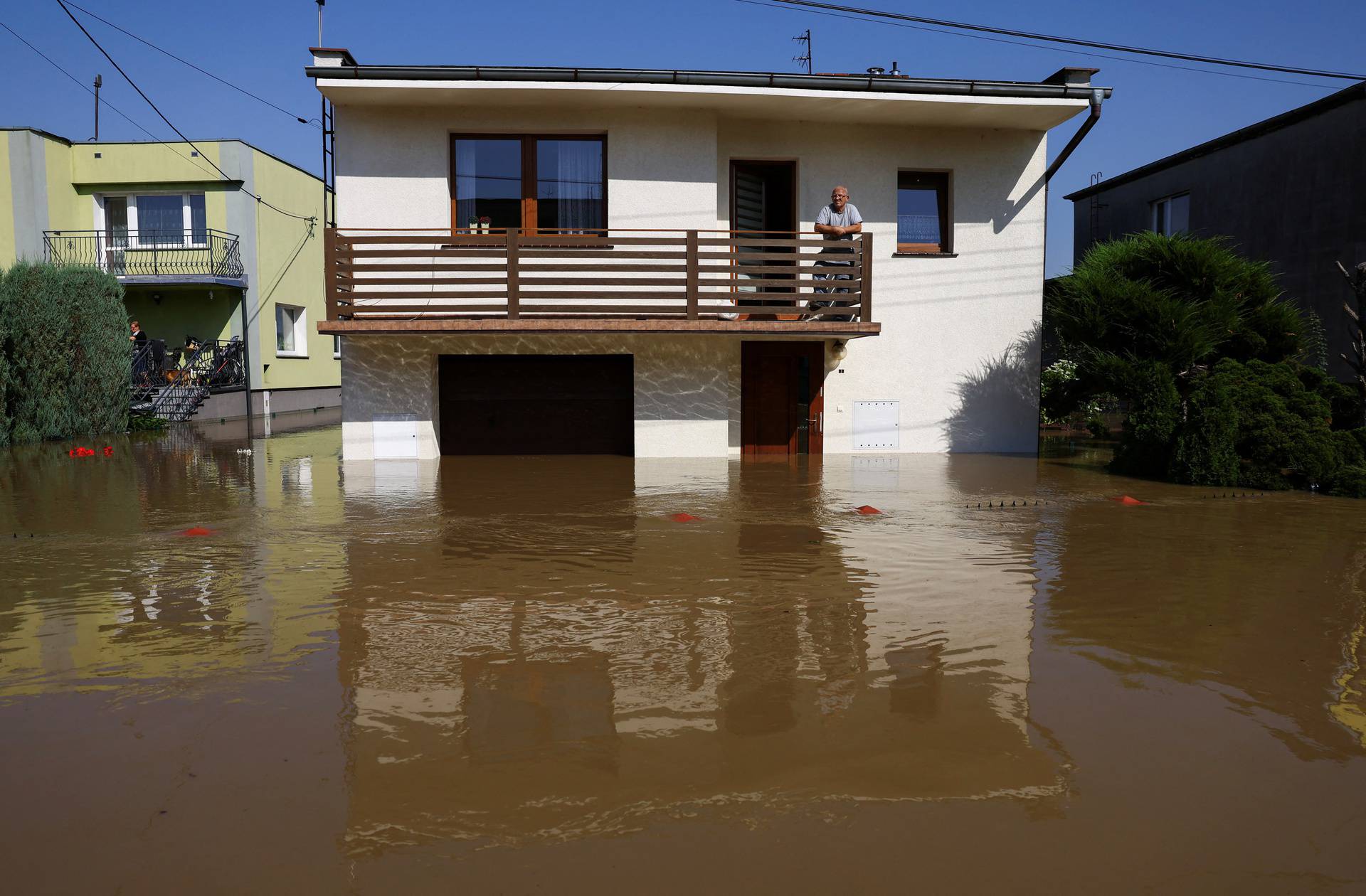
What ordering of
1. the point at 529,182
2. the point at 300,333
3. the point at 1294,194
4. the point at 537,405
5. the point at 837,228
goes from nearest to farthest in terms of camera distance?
the point at 837,228 < the point at 529,182 < the point at 537,405 < the point at 1294,194 < the point at 300,333

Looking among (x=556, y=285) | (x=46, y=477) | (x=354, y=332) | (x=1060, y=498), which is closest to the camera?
(x=1060, y=498)

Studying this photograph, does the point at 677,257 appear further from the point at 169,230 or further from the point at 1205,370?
the point at 169,230

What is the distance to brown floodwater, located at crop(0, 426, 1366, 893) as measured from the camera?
3049mm

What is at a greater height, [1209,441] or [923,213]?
[923,213]

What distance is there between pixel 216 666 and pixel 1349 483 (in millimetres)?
11491

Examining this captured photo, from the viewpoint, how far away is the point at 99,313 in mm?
17781

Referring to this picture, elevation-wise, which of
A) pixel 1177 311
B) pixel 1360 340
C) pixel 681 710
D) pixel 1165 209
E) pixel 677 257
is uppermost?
pixel 1165 209

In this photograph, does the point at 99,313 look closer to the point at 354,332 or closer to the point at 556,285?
the point at 354,332

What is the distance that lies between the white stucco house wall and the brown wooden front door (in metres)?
0.04

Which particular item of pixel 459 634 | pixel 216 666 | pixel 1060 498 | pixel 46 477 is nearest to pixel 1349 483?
pixel 1060 498

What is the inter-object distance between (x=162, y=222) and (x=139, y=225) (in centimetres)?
64

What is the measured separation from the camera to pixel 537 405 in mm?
15516

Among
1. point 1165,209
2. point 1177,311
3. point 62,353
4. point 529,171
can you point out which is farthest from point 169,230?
point 1165,209

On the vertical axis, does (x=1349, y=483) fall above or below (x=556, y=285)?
below
